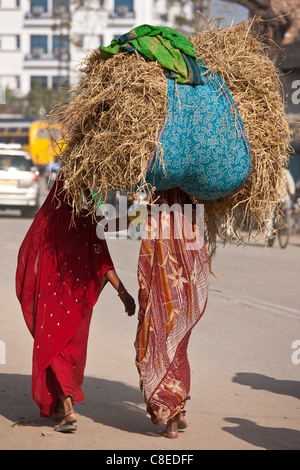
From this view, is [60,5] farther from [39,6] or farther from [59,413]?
[39,6]

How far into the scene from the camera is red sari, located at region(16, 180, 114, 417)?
4.63 metres

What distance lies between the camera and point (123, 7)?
77.8m

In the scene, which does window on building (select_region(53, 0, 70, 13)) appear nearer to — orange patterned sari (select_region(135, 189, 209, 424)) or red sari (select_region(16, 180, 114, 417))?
red sari (select_region(16, 180, 114, 417))

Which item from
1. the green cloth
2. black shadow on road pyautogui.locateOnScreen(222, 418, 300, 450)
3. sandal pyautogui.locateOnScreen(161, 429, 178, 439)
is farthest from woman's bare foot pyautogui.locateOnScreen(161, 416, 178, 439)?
the green cloth

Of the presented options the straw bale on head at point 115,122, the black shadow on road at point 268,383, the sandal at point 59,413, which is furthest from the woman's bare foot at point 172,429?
the black shadow on road at point 268,383

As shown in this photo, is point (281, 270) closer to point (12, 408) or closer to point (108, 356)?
point (108, 356)

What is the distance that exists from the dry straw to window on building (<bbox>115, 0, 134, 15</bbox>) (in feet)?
248

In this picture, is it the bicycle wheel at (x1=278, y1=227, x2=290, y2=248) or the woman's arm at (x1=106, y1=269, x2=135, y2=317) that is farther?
the bicycle wheel at (x1=278, y1=227, x2=290, y2=248)

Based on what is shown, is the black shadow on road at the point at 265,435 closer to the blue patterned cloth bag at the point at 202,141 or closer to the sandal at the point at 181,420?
the sandal at the point at 181,420

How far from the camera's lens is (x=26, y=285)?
15.7 ft

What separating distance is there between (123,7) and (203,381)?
247 ft

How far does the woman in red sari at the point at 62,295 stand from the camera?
182 inches

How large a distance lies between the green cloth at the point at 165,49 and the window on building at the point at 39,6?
261 feet
